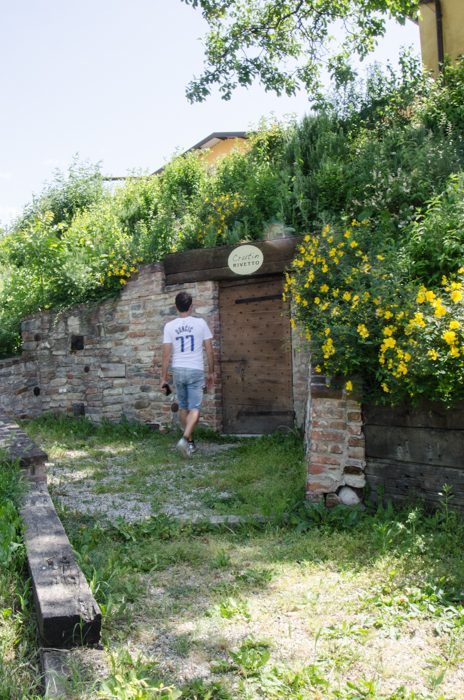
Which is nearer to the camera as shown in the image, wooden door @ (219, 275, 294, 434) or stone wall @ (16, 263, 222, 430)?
wooden door @ (219, 275, 294, 434)

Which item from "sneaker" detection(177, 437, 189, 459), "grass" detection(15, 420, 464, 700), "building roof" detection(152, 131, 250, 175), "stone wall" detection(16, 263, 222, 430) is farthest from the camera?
"building roof" detection(152, 131, 250, 175)

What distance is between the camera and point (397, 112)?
29.4 ft

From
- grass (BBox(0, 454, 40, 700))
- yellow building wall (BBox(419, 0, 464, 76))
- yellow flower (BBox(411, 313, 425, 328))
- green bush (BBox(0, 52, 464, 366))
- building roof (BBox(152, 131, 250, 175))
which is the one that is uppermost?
building roof (BBox(152, 131, 250, 175))

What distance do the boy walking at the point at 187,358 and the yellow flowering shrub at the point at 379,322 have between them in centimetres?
157

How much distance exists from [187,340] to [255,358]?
1325mm

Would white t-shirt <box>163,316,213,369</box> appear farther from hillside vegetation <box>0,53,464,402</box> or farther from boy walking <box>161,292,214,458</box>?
hillside vegetation <box>0,53,464,402</box>

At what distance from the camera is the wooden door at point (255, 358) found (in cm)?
665

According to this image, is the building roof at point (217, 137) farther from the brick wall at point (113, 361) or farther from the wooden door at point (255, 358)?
the wooden door at point (255, 358)

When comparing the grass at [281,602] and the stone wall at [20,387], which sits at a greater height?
the stone wall at [20,387]

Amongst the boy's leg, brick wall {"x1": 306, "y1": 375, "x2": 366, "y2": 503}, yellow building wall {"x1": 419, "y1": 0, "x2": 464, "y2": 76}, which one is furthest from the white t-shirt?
yellow building wall {"x1": 419, "y1": 0, "x2": 464, "y2": 76}

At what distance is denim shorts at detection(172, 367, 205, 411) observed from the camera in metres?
5.77

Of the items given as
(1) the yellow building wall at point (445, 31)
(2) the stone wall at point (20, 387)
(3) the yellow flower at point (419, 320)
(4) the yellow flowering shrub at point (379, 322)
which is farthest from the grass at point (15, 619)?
(1) the yellow building wall at point (445, 31)

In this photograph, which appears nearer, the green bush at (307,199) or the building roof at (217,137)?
the green bush at (307,199)

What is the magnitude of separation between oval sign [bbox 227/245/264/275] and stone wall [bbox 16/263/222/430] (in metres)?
0.43
